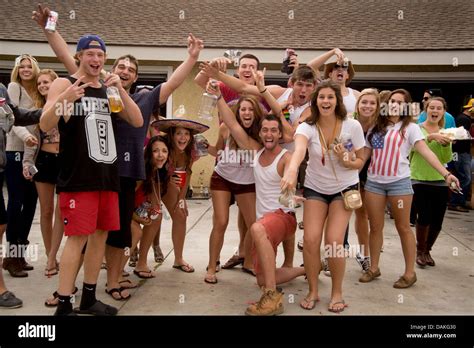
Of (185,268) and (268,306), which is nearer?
(268,306)

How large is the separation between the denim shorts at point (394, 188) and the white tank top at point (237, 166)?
115cm

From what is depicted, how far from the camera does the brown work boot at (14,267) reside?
13.2 feet

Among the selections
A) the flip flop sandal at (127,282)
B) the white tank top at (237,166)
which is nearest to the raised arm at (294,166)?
the white tank top at (237,166)

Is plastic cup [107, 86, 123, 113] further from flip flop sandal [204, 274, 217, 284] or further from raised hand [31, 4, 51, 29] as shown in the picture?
flip flop sandal [204, 274, 217, 284]

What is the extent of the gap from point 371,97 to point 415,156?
1231 millimetres

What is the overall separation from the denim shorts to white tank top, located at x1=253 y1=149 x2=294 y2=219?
0.94 metres

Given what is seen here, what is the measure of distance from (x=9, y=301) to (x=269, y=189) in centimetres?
219

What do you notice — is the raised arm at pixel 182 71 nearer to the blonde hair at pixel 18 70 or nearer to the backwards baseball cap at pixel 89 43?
the backwards baseball cap at pixel 89 43

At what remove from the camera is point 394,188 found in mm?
3938

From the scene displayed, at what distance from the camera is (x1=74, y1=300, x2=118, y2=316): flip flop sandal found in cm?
313

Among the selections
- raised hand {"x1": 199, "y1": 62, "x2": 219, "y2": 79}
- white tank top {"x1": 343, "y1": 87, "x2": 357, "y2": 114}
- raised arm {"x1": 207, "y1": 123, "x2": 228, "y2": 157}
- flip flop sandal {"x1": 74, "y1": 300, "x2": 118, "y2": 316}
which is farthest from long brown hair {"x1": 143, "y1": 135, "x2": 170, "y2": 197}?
white tank top {"x1": 343, "y1": 87, "x2": 357, "y2": 114}

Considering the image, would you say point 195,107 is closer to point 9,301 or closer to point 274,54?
point 274,54

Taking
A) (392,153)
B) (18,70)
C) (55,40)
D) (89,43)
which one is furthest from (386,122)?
(18,70)

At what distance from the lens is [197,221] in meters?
6.85
